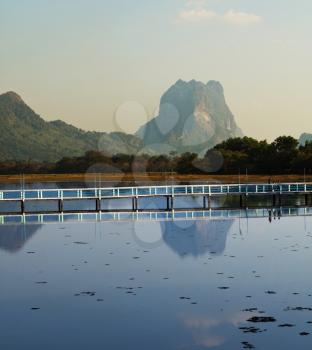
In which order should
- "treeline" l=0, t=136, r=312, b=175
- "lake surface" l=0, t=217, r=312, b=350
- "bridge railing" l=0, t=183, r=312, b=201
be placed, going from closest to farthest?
"lake surface" l=0, t=217, r=312, b=350, "bridge railing" l=0, t=183, r=312, b=201, "treeline" l=0, t=136, r=312, b=175

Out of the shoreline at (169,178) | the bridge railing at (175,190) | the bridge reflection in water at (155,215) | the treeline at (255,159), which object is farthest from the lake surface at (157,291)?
the treeline at (255,159)

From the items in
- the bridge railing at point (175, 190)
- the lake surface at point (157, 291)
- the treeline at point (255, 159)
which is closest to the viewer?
the lake surface at point (157, 291)

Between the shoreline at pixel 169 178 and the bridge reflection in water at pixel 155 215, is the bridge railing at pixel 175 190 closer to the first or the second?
the bridge reflection in water at pixel 155 215

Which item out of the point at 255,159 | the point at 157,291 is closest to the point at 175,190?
the point at 255,159

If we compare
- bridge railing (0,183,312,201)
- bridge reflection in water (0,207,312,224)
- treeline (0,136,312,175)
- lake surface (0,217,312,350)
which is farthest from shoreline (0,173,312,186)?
lake surface (0,217,312,350)

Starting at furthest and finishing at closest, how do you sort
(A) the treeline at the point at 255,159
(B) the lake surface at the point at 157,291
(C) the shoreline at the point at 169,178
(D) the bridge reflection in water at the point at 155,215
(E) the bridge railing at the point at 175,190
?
1. (A) the treeline at the point at 255,159
2. (C) the shoreline at the point at 169,178
3. (E) the bridge railing at the point at 175,190
4. (D) the bridge reflection in water at the point at 155,215
5. (B) the lake surface at the point at 157,291

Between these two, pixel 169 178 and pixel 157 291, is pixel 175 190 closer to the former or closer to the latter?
pixel 169 178

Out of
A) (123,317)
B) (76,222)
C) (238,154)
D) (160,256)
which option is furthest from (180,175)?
(123,317)

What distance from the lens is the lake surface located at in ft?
66.5

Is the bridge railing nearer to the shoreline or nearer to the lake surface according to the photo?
the shoreline

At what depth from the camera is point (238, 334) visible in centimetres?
2023

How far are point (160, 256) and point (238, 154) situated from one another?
126088 millimetres

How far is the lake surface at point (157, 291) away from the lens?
20.3 m

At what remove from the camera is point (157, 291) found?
26.9 m
